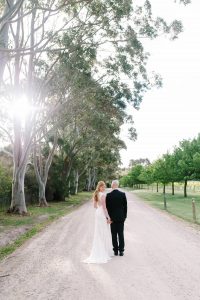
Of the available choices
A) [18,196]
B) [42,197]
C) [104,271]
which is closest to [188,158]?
[42,197]

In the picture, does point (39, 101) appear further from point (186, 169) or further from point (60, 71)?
point (186, 169)

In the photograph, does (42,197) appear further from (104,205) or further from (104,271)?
(104,271)

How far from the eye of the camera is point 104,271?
8.42 metres

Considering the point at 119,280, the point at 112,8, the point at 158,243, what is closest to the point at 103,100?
the point at 112,8

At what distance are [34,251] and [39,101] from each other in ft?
50.8

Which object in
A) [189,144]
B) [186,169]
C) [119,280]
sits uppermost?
[189,144]

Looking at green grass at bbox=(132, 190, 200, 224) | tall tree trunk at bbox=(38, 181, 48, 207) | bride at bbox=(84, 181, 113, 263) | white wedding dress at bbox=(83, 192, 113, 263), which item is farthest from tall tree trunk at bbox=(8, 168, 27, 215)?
bride at bbox=(84, 181, 113, 263)

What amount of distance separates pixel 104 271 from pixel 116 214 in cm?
216

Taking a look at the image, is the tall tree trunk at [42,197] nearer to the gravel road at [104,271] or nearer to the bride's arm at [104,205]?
the gravel road at [104,271]

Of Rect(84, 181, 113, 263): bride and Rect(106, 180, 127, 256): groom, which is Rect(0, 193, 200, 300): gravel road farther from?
Rect(106, 180, 127, 256): groom

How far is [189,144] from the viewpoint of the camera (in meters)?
54.2

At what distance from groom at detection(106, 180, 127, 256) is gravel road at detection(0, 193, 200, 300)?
1.30ft

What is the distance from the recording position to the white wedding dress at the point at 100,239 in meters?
9.60

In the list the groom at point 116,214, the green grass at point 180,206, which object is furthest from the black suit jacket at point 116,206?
the green grass at point 180,206
